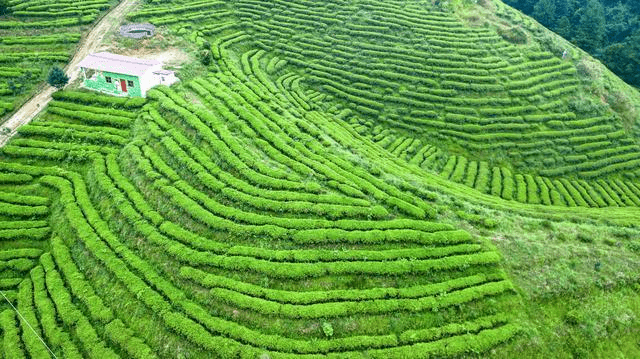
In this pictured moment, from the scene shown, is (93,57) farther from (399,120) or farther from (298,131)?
(399,120)

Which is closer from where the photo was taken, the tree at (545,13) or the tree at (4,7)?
the tree at (4,7)

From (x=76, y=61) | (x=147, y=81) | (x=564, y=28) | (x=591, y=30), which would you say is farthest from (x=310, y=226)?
(x=591, y=30)

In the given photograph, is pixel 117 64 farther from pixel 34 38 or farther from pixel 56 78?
pixel 34 38

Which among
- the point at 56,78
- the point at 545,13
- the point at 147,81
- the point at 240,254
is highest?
the point at 545,13

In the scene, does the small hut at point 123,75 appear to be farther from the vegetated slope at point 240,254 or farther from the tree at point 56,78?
the vegetated slope at point 240,254

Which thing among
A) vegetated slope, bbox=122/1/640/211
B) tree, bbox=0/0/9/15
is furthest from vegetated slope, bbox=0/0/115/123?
vegetated slope, bbox=122/1/640/211

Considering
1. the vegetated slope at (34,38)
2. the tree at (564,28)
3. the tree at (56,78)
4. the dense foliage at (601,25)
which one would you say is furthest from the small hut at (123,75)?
the tree at (564,28)

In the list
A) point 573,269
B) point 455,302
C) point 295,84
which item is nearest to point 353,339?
point 455,302
